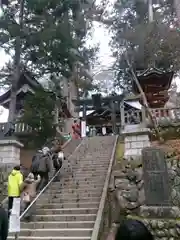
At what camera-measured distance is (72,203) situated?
8125mm

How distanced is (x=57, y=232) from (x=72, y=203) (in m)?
1.49

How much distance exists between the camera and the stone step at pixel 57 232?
21.4 feet

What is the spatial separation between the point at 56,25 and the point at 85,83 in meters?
12.9

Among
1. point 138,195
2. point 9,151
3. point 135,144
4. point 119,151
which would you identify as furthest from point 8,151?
point 138,195

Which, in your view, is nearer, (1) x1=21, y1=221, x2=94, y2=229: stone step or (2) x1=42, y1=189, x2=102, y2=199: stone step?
(1) x1=21, y1=221, x2=94, y2=229: stone step

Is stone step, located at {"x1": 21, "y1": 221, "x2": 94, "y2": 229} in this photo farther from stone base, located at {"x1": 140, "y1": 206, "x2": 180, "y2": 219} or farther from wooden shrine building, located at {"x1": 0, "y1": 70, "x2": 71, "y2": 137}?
wooden shrine building, located at {"x1": 0, "y1": 70, "x2": 71, "y2": 137}

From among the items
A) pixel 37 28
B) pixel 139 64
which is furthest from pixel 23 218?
pixel 139 64

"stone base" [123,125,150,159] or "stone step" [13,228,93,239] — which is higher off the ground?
"stone base" [123,125,150,159]

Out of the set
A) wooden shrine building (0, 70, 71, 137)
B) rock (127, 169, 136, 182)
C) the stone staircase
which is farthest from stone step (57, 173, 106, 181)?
wooden shrine building (0, 70, 71, 137)

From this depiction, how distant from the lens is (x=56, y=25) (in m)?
14.6

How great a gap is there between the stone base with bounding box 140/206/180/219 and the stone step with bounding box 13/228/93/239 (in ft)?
6.22

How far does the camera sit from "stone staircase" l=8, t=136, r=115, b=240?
6.71 m

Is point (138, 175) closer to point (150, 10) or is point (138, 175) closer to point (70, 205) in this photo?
point (70, 205)

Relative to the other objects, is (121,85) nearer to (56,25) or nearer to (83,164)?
(56,25)
